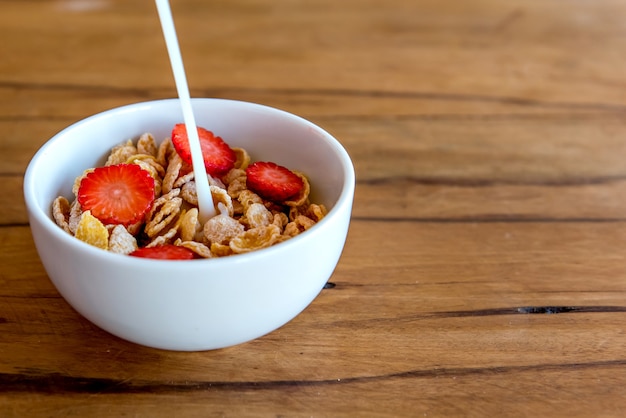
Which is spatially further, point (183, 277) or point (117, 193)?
point (117, 193)

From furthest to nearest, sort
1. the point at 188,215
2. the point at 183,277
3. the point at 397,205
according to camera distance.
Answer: the point at 397,205
the point at 188,215
the point at 183,277

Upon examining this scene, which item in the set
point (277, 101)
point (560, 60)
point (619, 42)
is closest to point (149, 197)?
point (277, 101)

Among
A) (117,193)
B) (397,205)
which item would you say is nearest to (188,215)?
(117,193)

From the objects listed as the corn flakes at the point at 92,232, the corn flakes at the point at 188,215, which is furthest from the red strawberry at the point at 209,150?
the corn flakes at the point at 92,232

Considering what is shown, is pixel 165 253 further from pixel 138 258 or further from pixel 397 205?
pixel 397 205

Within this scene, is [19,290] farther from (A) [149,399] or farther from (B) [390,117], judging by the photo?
(B) [390,117]

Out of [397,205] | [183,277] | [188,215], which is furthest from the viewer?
[397,205]
